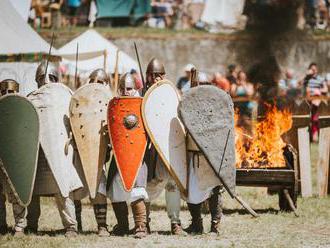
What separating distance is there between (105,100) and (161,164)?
0.93 m

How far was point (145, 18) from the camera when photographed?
88.4 feet

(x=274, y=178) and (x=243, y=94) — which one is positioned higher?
(x=243, y=94)

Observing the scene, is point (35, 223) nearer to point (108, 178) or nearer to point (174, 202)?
point (108, 178)

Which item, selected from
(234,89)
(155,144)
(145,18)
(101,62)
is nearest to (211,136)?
(155,144)

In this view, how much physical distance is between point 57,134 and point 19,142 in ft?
1.36

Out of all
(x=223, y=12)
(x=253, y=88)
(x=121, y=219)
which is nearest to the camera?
(x=121, y=219)

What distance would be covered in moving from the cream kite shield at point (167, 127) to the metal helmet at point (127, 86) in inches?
8.9

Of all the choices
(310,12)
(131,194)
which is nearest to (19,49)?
(131,194)

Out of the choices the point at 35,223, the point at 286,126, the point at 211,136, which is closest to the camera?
the point at 211,136

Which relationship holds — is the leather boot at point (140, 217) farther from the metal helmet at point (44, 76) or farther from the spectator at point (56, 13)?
the spectator at point (56, 13)

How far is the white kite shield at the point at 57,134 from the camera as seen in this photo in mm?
8562

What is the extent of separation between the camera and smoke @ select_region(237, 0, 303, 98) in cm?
1673

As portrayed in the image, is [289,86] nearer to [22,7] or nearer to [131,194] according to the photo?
[22,7]

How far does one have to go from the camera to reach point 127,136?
27.6 feet
